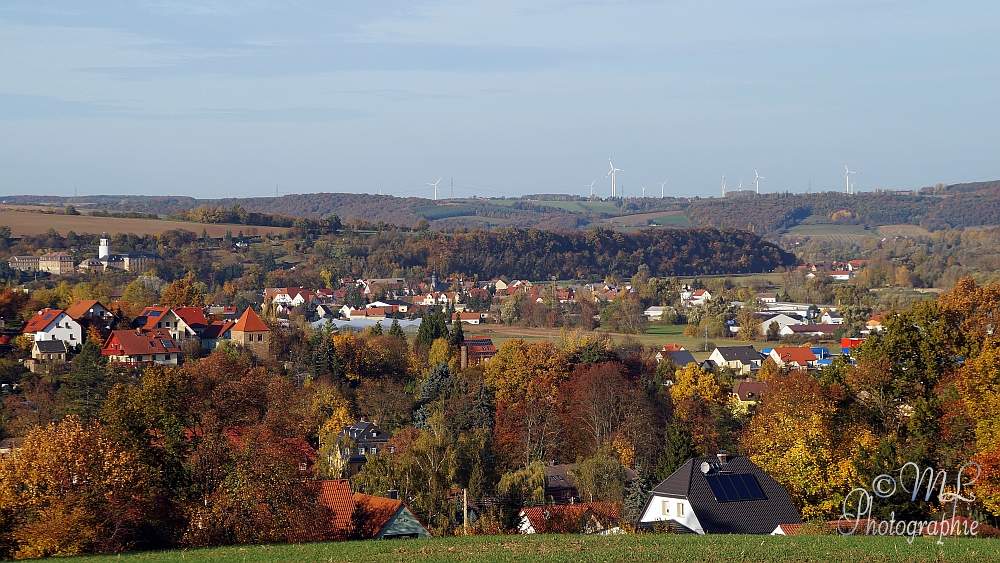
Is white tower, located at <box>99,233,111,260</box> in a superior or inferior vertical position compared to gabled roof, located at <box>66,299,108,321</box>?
superior

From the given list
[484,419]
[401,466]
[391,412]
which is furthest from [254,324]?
[401,466]

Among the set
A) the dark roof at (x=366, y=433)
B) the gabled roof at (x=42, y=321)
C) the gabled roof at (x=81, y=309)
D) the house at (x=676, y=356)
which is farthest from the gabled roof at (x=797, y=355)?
the gabled roof at (x=42, y=321)

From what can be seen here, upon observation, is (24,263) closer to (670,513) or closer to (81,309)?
(81,309)

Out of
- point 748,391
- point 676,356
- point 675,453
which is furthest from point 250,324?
point 675,453

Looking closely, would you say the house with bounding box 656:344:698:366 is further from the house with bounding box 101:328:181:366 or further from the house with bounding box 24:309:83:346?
the house with bounding box 24:309:83:346

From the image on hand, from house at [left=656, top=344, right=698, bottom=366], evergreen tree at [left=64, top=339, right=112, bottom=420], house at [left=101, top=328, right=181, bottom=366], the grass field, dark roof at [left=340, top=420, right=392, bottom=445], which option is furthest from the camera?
house at [left=656, top=344, right=698, bottom=366]

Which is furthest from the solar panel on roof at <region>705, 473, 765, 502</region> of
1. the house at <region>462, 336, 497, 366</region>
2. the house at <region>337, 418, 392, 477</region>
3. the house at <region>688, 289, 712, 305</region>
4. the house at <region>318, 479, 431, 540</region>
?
the house at <region>688, 289, 712, 305</region>
